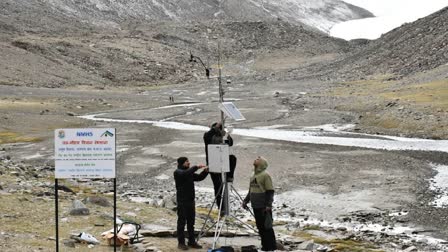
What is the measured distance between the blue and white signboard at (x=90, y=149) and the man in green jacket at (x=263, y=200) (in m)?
3.19

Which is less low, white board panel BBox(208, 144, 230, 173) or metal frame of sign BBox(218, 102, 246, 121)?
metal frame of sign BBox(218, 102, 246, 121)

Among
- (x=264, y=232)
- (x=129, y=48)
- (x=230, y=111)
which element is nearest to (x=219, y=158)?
(x=230, y=111)

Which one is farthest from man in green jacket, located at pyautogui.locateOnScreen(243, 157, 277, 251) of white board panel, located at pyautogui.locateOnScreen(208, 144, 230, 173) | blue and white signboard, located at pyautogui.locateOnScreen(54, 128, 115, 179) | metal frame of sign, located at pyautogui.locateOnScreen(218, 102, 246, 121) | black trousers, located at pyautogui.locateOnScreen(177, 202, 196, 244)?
blue and white signboard, located at pyautogui.locateOnScreen(54, 128, 115, 179)

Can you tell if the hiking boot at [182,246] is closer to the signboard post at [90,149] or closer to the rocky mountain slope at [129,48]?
the signboard post at [90,149]

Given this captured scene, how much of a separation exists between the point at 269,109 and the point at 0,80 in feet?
150

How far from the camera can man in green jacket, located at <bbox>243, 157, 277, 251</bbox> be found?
13.6 m

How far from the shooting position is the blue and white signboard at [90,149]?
38.5 feet

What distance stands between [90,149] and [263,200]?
3.80m

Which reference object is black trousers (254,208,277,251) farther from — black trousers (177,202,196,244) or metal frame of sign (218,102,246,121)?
metal frame of sign (218,102,246,121)

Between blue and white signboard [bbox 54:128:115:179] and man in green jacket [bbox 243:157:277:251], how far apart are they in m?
3.19

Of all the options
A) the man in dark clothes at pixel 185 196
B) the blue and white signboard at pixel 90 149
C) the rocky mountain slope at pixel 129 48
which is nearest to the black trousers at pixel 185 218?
the man in dark clothes at pixel 185 196

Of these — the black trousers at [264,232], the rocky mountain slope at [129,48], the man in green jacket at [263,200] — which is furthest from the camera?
the rocky mountain slope at [129,48]

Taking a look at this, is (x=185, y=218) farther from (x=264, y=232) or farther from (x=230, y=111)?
(x=230, y=111)

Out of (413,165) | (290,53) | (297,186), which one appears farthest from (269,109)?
(290,53)
